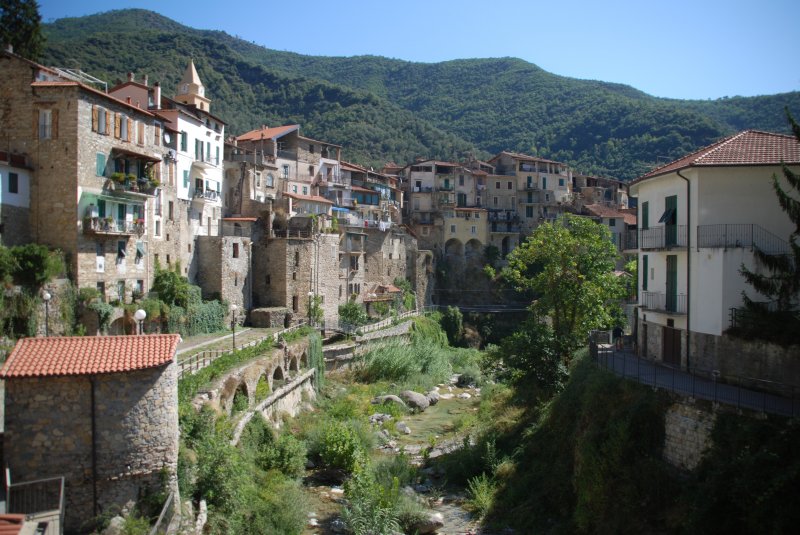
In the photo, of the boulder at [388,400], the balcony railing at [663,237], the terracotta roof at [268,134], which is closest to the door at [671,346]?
the balcony railing at [663,237]

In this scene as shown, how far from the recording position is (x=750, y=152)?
21.4 m

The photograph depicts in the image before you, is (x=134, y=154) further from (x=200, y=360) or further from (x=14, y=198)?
(x=200, y=360)

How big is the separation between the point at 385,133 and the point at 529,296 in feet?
195

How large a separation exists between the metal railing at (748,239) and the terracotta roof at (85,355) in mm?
17099

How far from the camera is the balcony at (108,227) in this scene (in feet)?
104

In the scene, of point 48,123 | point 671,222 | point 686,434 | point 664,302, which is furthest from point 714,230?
point 48,123

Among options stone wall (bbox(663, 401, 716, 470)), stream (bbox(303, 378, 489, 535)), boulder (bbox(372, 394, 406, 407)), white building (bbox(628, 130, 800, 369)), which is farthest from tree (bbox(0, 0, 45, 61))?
stone wall (bbox(663, 401, 716, 470))

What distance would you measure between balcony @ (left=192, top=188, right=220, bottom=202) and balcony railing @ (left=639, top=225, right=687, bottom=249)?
1214 inches

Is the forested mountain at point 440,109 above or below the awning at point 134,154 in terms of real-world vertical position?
above

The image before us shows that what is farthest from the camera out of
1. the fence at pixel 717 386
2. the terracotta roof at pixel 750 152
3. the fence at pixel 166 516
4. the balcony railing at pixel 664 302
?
the balcony railing at pixel 664 302

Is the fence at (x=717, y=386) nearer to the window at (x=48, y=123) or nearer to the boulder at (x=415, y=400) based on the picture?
the boulder at (x=415, y=400)

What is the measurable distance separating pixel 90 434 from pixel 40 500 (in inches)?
67.8

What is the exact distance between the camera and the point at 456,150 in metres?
128

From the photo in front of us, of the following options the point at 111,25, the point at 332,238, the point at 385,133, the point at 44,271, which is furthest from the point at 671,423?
the point at 111,25
